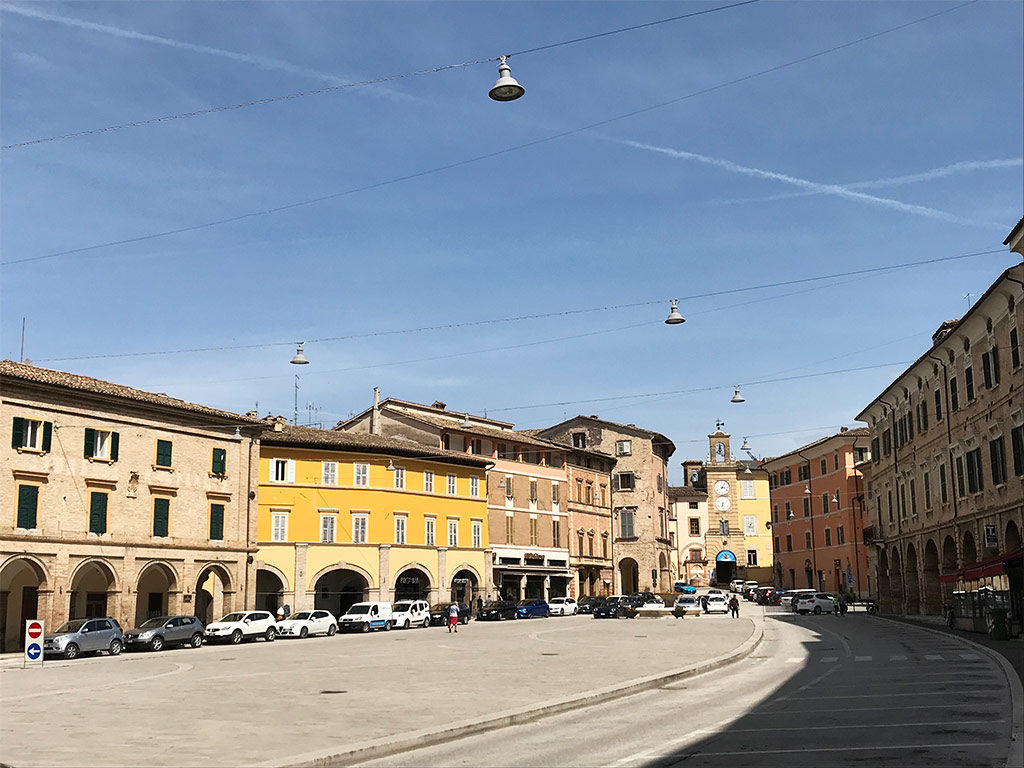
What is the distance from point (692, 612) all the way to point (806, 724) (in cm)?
5457

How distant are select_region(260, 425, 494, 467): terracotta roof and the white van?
967 cm

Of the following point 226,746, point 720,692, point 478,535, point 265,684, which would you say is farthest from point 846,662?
point 478,535

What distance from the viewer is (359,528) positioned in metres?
61.2

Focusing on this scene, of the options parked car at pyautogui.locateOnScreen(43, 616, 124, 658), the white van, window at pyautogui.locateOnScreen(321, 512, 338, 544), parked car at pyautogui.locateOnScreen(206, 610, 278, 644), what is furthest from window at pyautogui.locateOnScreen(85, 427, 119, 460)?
window at pyautogui.locateOnScreen(321, 512, 338, 544)

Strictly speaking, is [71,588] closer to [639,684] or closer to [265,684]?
[265,684]

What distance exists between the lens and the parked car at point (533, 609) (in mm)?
66188

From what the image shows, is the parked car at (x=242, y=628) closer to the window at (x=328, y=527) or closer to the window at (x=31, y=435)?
the window at (x=328, y=527)

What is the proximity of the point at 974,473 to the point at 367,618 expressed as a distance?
30.1 meters

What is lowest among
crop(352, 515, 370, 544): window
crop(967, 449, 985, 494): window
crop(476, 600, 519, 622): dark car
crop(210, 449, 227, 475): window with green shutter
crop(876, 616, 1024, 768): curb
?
crop(476, 600, 519, 622): dark car

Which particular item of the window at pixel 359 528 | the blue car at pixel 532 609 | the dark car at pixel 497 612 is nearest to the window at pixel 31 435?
the window at pixel 359 528

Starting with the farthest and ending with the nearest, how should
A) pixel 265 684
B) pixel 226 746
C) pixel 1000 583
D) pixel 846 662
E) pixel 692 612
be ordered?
pixel 692 612 < pixel 1000 583 < pixel 846 662 < pixel 265 684 < pixel 226 746

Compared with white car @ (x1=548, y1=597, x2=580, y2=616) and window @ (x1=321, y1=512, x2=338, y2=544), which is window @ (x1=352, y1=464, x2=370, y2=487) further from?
white car @ (x1=548, y1=597, x2=580, y2=616)

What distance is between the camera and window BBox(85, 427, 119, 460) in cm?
4544

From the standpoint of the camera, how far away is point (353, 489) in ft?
201
